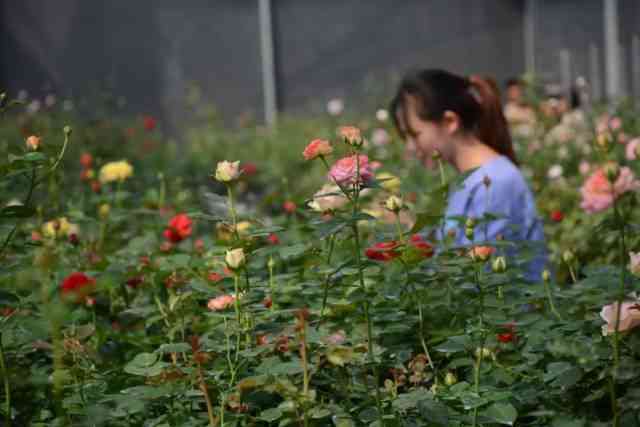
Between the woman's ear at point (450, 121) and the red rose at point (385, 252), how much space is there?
127cm

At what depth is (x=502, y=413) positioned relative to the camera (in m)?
1.01

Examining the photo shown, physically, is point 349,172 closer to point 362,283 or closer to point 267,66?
point 362,283

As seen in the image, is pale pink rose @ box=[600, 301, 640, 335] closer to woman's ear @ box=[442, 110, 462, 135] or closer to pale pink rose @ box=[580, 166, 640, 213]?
pale pink rose @ box=[580, 166, 640, 213]

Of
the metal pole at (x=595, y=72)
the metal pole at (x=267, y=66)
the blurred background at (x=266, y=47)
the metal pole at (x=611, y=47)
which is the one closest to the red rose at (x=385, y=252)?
the metal pole at (x=611, y=47)

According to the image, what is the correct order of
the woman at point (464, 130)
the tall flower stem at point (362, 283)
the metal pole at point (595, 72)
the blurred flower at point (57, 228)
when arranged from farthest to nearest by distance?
the metal pole at point (595, 72) → the woman at point (464, 130) → the blurred flower at point (57, 228) → the tall flower stem at point (362, 283)

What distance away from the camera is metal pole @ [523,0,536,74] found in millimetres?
10336

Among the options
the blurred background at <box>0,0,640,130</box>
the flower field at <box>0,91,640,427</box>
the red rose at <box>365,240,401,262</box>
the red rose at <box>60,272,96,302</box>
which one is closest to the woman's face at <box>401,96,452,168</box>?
the flower field at <box>0,91,640,427</box>

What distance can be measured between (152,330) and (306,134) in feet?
19.2

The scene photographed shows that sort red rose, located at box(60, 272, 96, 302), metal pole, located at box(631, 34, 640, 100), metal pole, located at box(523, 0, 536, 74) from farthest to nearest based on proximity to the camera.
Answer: metal pole, located at box(523, 0, 536, 74)
metal pole, located at box(631, 34, 640, 100)
red rose, located at box(60, 272, 96, 302)

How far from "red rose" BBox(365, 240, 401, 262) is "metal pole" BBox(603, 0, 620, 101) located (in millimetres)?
5914

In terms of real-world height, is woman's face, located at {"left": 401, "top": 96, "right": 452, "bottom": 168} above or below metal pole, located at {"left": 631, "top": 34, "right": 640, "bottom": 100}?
below

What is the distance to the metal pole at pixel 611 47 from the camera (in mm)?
6824

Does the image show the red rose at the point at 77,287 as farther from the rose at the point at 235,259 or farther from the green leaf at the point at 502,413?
the green leaf at the point at 502,413

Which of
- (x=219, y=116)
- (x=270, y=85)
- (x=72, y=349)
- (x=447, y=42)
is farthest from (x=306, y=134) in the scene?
(x=72, y=349)
